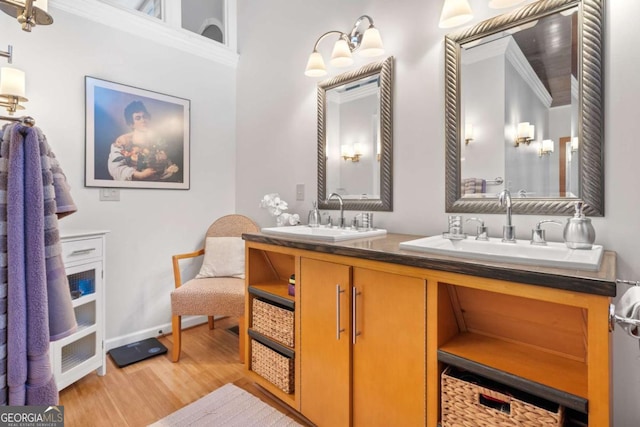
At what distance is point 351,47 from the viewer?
2020mm

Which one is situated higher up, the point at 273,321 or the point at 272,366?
the point at 273,321

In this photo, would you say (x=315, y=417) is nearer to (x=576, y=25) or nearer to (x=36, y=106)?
(x=576, y=25)

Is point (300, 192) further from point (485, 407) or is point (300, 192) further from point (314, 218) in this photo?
point (485, 407)

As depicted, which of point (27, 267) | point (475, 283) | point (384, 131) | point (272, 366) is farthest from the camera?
point (384, 131)

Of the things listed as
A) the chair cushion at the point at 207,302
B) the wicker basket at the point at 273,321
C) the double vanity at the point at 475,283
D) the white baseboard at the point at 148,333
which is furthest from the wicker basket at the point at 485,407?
the white baseboard at the point at 148,333

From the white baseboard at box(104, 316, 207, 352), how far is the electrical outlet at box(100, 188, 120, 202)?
39.4 inches

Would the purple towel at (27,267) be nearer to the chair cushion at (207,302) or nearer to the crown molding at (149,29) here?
the chair cushion at (207,302)

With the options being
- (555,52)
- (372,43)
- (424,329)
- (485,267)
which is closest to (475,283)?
(485,267)

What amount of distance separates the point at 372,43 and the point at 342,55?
198 millimetres

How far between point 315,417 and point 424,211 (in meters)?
1.16

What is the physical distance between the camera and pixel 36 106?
6.71 ft

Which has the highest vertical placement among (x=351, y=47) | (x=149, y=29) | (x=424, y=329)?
(x=149, y=29)

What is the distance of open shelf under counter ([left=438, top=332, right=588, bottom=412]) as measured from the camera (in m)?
0.91

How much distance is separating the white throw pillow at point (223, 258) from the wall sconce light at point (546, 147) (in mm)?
2096
